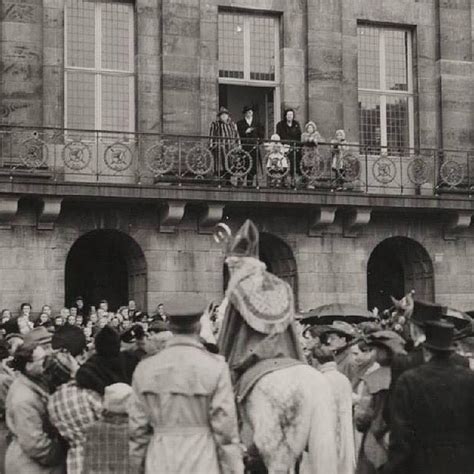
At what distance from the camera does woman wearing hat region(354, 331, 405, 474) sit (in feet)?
32.1

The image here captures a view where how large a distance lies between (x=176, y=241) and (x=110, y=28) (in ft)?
15.1

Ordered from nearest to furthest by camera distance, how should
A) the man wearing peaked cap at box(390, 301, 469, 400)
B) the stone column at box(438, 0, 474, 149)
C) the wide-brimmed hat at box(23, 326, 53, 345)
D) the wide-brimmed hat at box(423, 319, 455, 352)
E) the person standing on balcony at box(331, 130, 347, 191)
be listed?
the wide-brimmed hat at box(423, 319, 455, 352)
the man wearing peaked cap at box(390, 301, 469, 400)
the wide-brimmed hat at box(23, 326, 53, 345)
the person standing on balcony at box(331, 130, 347, 191)
the stone column at box(438, 0, 474, 149)

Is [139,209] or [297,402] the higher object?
[139,209]

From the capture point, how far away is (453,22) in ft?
91.9

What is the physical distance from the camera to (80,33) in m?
25.4

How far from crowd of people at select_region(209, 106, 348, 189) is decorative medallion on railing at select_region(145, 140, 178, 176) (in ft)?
2.84

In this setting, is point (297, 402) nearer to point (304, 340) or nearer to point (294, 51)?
point (304, 340)

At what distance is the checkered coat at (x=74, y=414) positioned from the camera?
29.7 ft

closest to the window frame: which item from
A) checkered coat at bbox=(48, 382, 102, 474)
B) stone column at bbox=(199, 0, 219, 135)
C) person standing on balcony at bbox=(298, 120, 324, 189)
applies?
stone column at bbox=(199, 0, 219, 135)

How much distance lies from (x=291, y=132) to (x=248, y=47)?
2.56 m

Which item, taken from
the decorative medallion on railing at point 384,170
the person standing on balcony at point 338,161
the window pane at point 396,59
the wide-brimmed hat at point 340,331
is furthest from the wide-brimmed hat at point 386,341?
the window pane at point 396,59

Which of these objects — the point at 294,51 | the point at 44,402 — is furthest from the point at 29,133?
the point at 44,402

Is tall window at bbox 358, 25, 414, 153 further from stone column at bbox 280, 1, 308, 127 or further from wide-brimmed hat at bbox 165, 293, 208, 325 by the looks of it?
wide-brimmed hat at bbox 165, 293, 208, 325

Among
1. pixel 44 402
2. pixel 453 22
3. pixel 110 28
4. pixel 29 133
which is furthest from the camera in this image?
pixel 453 22
